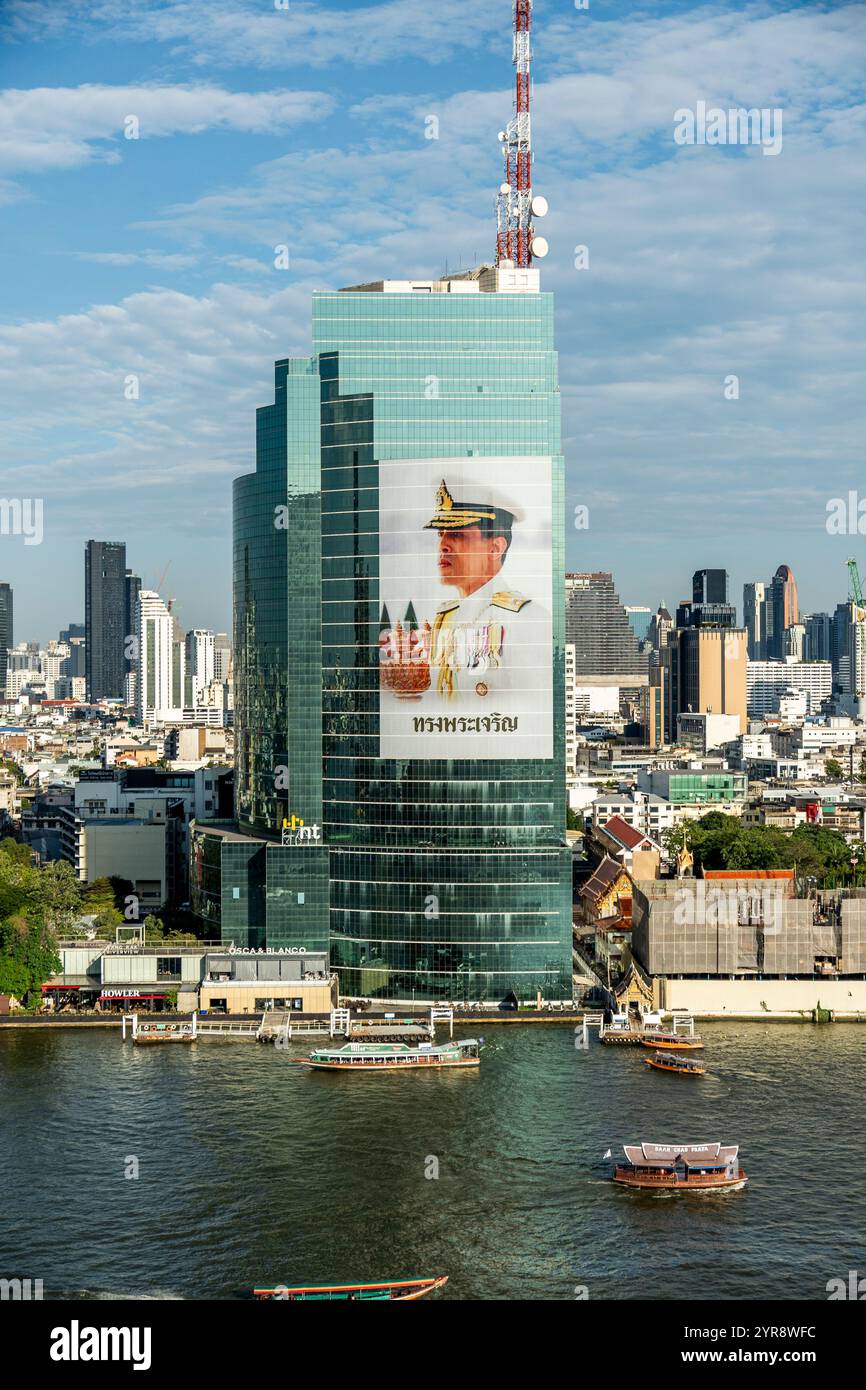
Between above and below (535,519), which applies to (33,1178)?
below

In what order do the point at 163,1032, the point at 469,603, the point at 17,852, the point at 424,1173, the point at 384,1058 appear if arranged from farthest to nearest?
the point at 17,852 → the point at 469,603 → the point at 163,1032 → the point at 384,1058 → the point at 424,1173

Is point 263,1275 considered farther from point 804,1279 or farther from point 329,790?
point 329,790

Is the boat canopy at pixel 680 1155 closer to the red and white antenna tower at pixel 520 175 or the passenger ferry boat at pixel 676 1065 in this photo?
the passenger ferry boat at pixel 676 1065

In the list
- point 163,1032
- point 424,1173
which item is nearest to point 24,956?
point 163,1032

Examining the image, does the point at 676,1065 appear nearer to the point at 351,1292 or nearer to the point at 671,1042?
the point at 671,1042

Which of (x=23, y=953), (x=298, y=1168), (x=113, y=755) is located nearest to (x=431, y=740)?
(x=23, y=953)

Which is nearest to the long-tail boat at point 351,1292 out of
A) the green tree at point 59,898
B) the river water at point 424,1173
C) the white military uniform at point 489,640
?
the river water at point 424,1173
